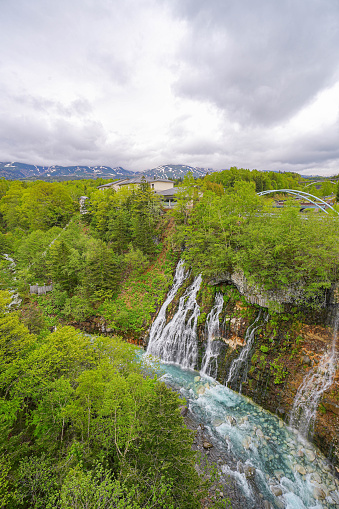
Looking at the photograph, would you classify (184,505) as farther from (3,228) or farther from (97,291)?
(3,228)

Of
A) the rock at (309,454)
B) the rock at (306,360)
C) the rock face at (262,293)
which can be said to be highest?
the rock face at (262,293)

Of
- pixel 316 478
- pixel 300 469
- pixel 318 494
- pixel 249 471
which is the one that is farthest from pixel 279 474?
pixel 316 478

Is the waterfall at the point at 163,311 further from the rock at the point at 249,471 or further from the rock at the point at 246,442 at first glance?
the rock at the point at 249,471

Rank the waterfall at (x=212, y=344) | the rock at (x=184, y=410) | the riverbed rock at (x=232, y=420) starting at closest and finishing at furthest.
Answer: the riverbed rock at (x=232, y=420)
the rock at (x=184, y=410)
the waterfall at (x=212, y=344)

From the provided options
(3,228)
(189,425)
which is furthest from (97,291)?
(3,228)

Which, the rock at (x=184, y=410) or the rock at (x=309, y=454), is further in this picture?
the rock at (x=184, y=410)

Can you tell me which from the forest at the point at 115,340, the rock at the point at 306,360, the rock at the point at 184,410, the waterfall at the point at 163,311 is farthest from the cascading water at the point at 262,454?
the waterfall at the point at 163,311
